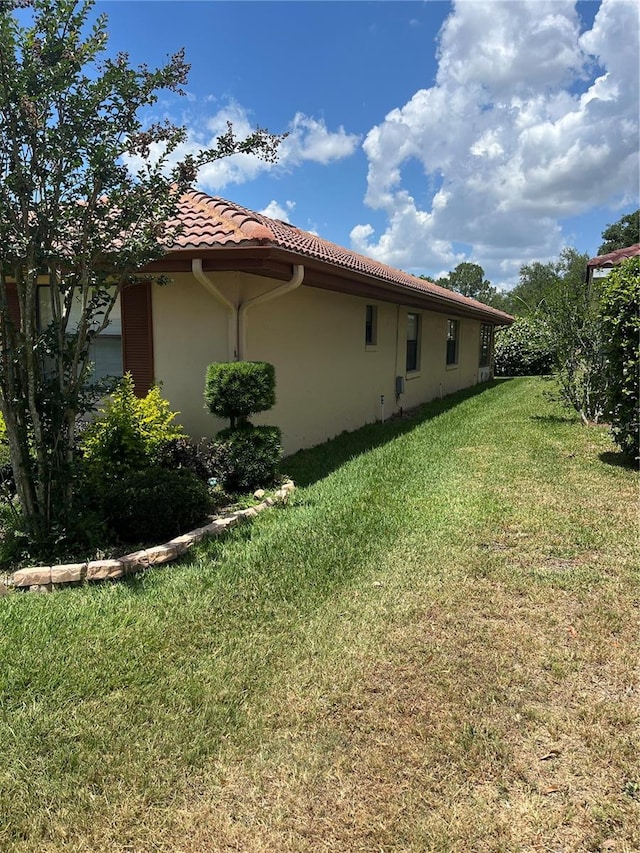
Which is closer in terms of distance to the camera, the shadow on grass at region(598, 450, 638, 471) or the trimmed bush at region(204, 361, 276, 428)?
the trimmed bush at region(204, 361, 276, 428)

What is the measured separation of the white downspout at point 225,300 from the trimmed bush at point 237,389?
0.62 meters

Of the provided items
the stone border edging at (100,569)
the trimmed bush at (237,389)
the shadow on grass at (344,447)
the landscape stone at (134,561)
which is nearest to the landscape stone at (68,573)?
the stone border edging at (100,569)

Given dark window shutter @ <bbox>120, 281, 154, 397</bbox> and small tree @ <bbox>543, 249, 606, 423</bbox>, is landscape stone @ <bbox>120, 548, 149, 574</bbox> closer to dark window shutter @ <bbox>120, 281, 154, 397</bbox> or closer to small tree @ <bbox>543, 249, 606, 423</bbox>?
dark window shutter @ <bbox>120, 281, 154, 397</bbox>

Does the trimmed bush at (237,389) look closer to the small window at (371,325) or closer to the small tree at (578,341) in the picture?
the small window at (371,325)

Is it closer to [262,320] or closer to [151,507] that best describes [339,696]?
[151,507]

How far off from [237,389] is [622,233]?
61838 mm

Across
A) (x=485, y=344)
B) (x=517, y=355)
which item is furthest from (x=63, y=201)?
(x=517, y=355)

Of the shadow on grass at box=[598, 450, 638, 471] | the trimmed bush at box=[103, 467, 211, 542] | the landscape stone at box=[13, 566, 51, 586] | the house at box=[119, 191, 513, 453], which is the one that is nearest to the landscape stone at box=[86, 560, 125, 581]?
the landscape stone at box=[13, 566, 51, 586]

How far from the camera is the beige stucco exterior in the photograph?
6.93 meters

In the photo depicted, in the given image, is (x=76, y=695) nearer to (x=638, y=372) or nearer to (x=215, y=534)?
(x=215, y=534)

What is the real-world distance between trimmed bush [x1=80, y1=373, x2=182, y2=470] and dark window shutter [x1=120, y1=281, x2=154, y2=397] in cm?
146

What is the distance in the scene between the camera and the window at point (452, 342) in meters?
17.5

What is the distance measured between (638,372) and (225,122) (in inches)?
199

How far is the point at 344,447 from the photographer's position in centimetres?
866
